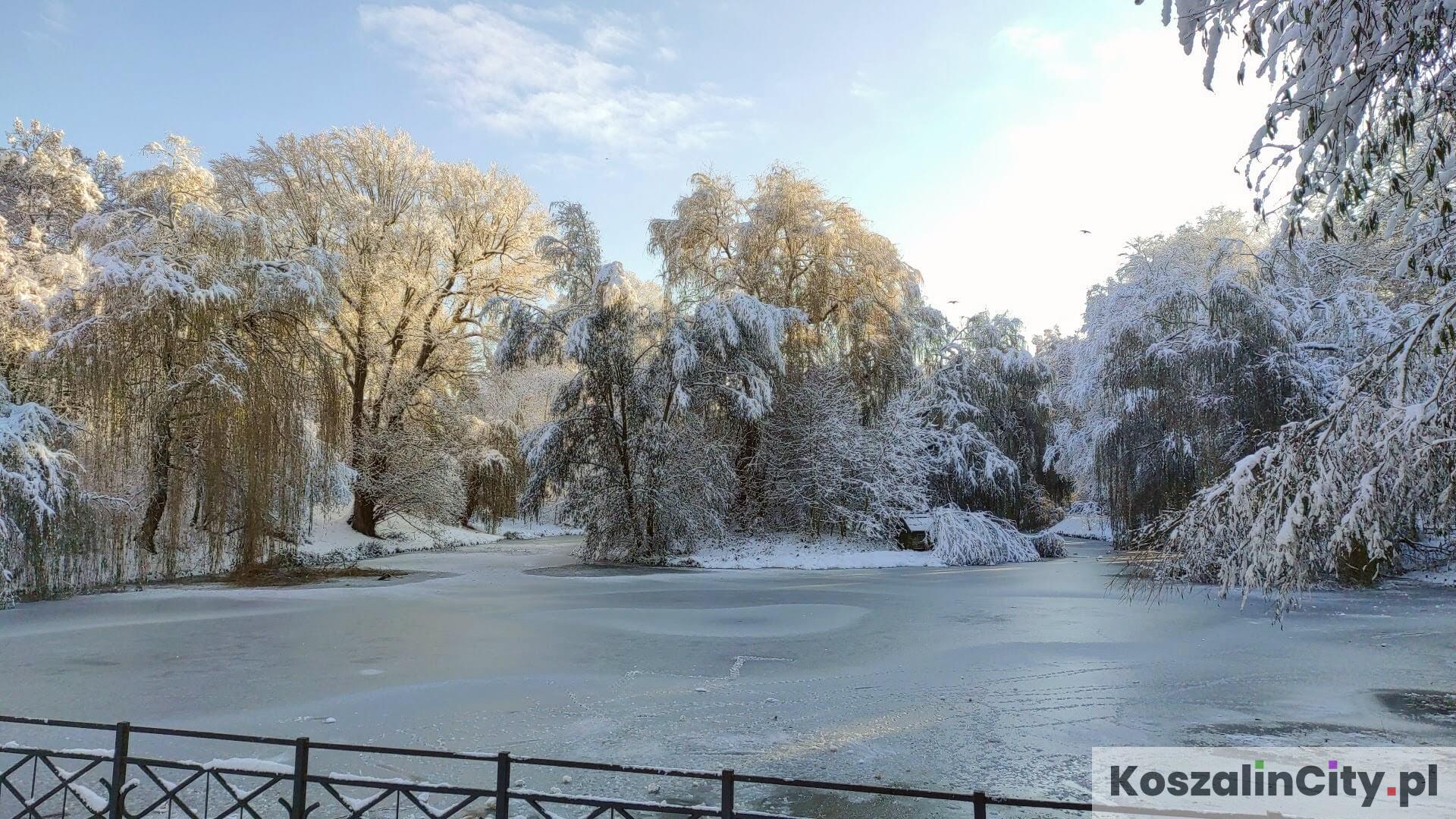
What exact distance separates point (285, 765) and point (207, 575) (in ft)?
41.2

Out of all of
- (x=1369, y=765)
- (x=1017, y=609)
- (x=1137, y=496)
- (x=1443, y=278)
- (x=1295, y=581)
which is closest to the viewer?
(x=1443, y=278)

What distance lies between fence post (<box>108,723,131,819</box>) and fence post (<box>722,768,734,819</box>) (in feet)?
7.27

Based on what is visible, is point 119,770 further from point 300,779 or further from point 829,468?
point 829,468

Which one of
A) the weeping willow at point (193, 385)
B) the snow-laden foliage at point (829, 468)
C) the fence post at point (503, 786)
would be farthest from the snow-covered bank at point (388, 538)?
the fence post at point (503, 786)

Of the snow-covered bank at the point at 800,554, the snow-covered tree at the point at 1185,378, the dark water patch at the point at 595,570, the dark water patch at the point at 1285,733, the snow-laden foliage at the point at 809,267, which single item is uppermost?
the snow-laden foliage at the point at 809,267

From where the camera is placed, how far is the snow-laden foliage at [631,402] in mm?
18438

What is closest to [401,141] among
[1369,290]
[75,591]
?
[75,591]

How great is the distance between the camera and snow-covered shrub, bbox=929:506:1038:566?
1880 cm

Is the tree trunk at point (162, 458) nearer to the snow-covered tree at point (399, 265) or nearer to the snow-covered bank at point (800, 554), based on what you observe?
the snow-covered tree at point (399, 265)

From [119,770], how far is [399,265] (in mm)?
20258

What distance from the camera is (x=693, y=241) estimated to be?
22.0 m

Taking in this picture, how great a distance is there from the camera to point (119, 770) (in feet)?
9.91

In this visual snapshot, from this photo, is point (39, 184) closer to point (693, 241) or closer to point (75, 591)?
point (75, 591)

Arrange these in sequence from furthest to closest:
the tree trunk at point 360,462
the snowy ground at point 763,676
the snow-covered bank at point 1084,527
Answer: the snow-covered bank at point 1084,527
the tree trunk at point 360,462
the snowy ground at point 763,676
